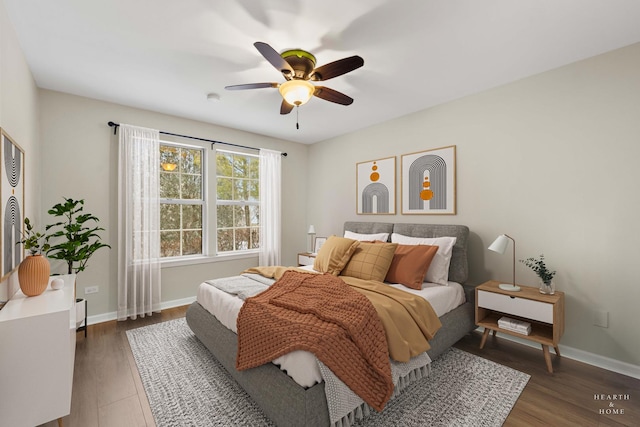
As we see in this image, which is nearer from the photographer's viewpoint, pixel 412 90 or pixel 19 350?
pixel 19 350

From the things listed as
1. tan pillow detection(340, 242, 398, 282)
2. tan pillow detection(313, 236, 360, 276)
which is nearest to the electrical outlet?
tan pillow detection(340, 242, 398, 282)

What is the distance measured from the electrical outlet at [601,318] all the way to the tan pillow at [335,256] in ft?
7.03

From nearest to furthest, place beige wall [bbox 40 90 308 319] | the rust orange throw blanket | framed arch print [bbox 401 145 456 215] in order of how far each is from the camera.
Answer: the rust orange throw blanket → beige wall [bbox 40 90 308 319] → framed arch print [bbox 401 145 456 215]

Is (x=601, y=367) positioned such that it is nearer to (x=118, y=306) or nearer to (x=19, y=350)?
(x=19, y=350)

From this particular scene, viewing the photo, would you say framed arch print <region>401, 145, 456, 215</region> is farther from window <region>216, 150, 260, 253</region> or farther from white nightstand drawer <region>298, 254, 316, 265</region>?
window <region>216, 150, 260, 253</region>

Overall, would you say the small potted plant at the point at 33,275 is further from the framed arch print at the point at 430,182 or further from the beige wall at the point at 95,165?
the framed arch print at the point at 430,182

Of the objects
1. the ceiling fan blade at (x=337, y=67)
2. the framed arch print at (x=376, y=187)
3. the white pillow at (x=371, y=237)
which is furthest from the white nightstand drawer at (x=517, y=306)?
the ceiling fan blade at (x=337, y=67)

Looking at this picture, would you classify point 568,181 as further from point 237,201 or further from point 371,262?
point 237,201

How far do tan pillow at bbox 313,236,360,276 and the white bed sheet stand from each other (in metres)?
0.63

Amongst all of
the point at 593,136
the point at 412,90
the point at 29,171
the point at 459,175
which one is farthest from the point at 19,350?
the point at 593,136

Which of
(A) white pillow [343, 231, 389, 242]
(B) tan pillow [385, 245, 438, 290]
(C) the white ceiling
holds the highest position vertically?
(C) the white ceiling

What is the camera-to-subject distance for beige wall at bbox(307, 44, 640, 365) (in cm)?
233

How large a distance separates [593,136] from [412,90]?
5.32 feet

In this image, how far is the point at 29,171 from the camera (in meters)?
2.66
